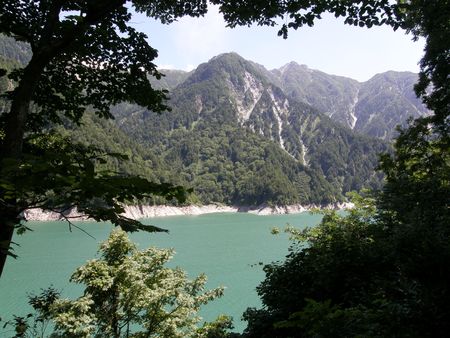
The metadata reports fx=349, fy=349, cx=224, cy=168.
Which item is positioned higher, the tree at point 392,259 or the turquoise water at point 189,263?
the tree at point 392,259

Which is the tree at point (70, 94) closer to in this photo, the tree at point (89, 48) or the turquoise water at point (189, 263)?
the tree at point (89, 48)

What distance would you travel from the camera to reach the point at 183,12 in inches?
248

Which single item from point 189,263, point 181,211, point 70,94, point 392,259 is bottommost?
point 181,211

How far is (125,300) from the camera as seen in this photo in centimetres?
1186

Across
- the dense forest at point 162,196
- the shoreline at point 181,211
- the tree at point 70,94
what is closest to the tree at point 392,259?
the dense forest at point 162,196

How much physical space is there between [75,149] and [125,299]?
8341 mm

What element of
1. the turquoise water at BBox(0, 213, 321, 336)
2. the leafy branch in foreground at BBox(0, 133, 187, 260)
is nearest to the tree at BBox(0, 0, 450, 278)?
the leafy branch in foreground at BBox(0, 133, 187, 260)

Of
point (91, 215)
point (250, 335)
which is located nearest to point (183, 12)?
point (91, 215)

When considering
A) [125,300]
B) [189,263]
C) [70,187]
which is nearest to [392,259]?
[125,300]

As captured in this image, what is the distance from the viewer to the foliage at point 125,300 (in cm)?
1088

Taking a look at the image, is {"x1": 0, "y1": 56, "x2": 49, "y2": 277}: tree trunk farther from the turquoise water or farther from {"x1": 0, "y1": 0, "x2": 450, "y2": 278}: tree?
the turquoise water

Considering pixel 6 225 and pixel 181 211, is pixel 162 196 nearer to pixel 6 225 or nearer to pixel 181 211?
pixel 6 225

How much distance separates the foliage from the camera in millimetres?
10883

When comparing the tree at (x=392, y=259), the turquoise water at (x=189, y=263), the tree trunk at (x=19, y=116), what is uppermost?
the tree trunk at (x=19, y=116)
